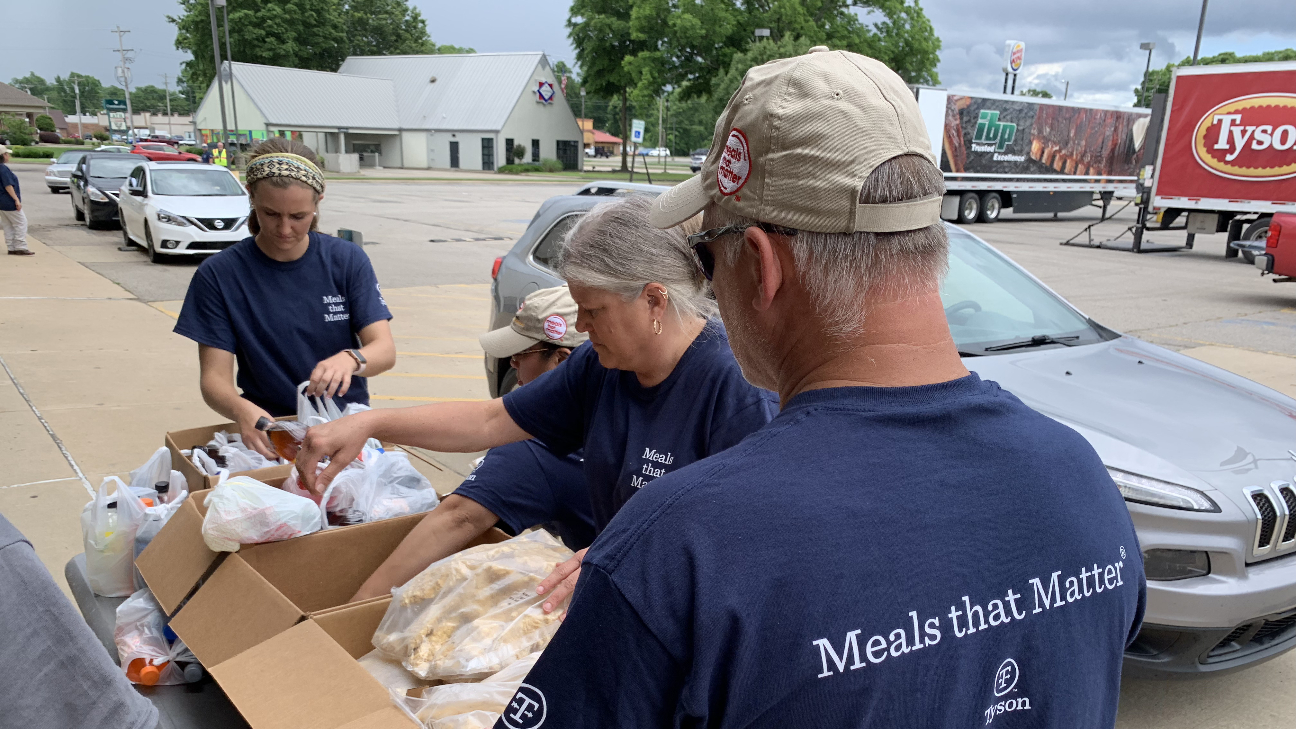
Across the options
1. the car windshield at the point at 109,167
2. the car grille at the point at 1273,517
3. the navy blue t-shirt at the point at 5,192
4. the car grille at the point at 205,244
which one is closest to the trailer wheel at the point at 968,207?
the car grille at the point at 205,244

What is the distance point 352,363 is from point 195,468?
61 cm

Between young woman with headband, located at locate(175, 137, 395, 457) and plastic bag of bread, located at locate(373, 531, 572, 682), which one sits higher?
young woman with headband, located at locate(175, 137, 395, 457)

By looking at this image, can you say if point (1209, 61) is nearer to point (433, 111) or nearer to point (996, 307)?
point (433, 111)

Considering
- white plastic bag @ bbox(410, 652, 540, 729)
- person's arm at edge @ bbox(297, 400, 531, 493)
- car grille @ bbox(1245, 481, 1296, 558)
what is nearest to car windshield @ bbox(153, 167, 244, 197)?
person's arm at edge @ bbox(297, 400, 531, 493)

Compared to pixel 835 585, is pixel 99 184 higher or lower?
lower

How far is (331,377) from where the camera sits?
3.09 meters

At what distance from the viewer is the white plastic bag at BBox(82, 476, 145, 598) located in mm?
2719

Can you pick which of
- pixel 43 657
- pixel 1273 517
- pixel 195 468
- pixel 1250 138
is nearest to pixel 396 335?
pixel 195 468

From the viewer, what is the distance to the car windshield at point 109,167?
2031 cm

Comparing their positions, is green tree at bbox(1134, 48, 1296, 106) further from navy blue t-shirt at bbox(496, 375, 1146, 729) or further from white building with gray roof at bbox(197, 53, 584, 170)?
navy blue t-shirt at bbox(496, 375, 1146, 729)

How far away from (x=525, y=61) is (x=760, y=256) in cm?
6511

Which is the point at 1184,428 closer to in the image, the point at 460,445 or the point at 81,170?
the point at 460,445

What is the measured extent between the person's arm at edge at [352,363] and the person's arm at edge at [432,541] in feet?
2.24

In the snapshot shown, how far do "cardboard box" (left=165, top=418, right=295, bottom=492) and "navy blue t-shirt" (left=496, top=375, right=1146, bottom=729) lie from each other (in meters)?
2.22
